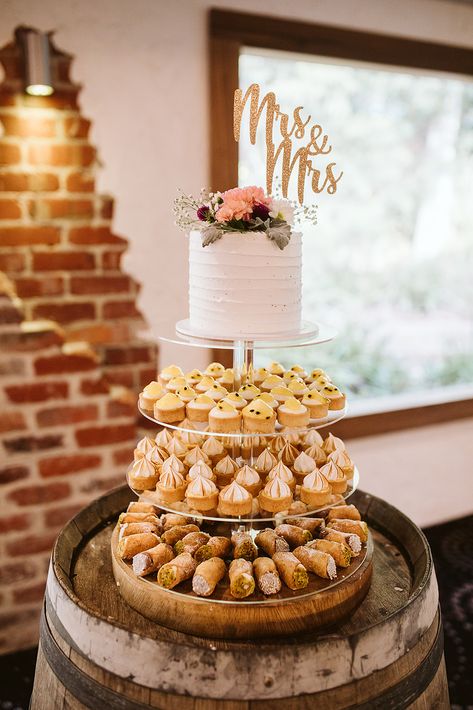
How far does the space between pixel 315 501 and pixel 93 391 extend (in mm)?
1348

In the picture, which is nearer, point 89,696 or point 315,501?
point 89,696

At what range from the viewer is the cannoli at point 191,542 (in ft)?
4.44

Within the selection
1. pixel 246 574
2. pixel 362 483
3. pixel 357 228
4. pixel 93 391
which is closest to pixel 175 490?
pixel 246 574

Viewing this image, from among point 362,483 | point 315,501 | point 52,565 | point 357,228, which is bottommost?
point 362,483

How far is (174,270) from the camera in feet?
8.15

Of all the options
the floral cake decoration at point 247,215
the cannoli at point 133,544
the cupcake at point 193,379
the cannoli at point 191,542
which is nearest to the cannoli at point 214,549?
the cannoli at point 191,542

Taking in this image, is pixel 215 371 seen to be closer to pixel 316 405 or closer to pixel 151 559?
pixel 316 405

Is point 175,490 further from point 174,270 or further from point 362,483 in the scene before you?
point 362,483

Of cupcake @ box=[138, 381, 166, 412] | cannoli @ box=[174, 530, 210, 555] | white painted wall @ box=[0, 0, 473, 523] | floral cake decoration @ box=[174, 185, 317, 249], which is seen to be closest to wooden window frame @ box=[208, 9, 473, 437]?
white painted wall @ box=[0, 0, 473, 523]

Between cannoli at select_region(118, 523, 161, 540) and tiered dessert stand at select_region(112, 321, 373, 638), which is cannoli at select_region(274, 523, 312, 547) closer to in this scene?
tiered dessert stand at select_region(112, 321, 373, 638)

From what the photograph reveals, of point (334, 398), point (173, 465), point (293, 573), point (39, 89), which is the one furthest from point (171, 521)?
point (39, 89)

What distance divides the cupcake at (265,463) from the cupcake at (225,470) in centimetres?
6

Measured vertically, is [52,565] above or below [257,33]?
below

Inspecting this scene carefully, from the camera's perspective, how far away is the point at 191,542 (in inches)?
54.4
